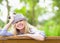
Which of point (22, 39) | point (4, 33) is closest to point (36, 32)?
point (22, 39)

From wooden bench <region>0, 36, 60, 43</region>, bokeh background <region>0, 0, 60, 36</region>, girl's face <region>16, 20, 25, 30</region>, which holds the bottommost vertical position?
wooden bench <region>0, 36, 60, 43</region>

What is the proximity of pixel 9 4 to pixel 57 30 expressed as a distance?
463 millimetres

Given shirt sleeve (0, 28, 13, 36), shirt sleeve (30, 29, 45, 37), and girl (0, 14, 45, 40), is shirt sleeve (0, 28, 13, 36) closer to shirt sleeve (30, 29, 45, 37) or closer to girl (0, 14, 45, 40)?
girl (0, 14, 45, 40)

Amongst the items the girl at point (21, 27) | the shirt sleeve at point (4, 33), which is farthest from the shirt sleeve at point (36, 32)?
the shirt sleeve at point (4, 33)

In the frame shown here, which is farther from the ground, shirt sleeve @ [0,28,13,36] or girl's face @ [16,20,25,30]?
girl's face @ [16,20,25,30]

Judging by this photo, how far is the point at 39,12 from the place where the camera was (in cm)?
104

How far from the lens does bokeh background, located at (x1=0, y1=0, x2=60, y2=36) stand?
103cm

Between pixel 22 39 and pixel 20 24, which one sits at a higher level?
pixel 20 24

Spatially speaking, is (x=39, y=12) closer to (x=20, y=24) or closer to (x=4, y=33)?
(x=20, y=24)

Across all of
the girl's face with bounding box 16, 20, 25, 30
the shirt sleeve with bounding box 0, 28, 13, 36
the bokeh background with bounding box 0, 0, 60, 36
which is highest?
the bokeh background with bounding box 0, 0, 60, 36

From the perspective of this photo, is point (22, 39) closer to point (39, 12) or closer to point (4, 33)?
point (4, 33)

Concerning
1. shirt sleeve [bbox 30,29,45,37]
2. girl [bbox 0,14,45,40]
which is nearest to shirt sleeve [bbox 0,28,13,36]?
girl [bbox 0,14,45,40]

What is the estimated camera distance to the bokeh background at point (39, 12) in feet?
3.37

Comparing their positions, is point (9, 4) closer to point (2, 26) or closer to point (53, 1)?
point (2, 26)
